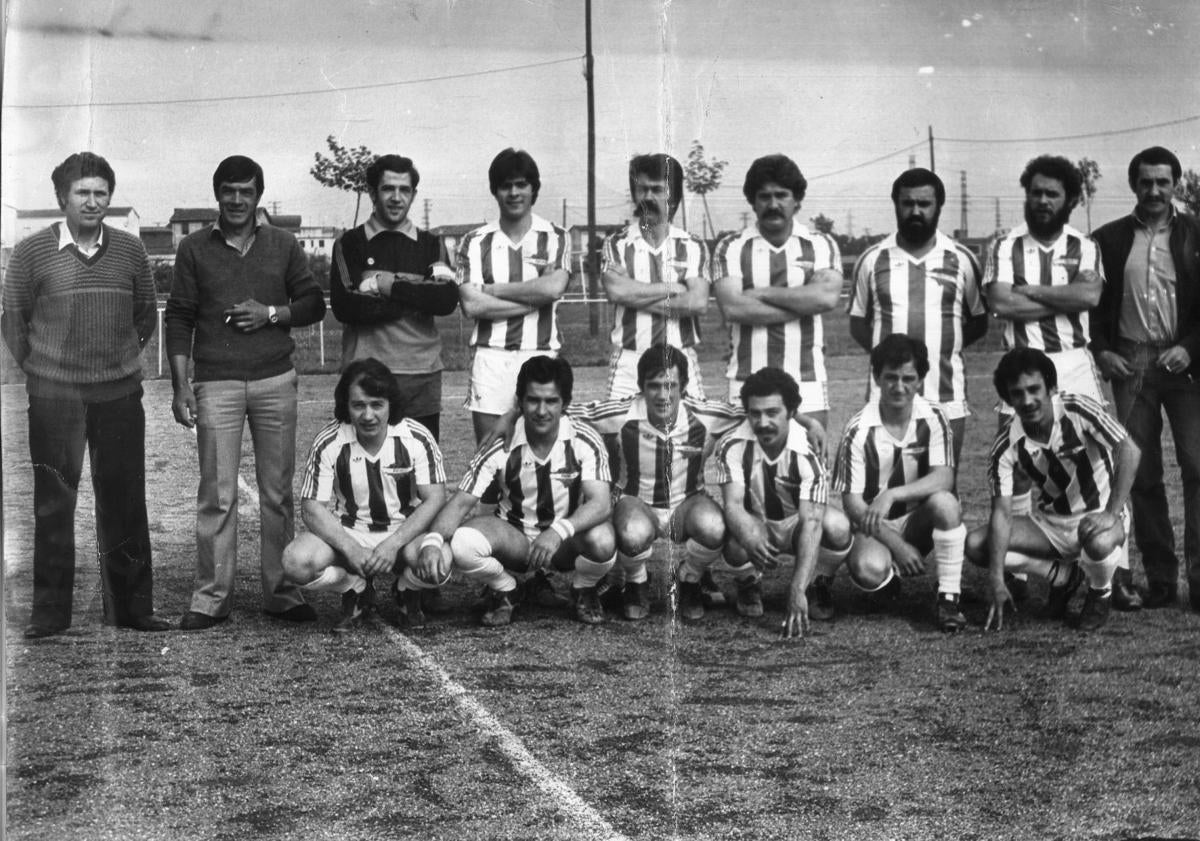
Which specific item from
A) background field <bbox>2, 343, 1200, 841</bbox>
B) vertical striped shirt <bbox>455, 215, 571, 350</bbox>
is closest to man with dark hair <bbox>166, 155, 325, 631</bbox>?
background field <bbox>2, 343, 1200, 841</bbox>

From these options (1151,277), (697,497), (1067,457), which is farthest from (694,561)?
(1151,277)

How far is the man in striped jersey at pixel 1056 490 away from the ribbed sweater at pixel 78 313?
3002 millimetres

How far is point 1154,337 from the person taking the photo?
5.21m

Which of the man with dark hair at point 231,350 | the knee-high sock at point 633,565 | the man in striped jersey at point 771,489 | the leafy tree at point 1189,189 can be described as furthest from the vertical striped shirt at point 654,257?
the leafy tree at point 1189,189

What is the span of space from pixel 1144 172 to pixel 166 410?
3639 mm

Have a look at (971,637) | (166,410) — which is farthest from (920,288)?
(166,410)

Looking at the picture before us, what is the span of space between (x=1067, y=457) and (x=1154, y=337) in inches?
22.1

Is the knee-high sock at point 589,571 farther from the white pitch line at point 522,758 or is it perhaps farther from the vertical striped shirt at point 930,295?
the vertical striped shirt at point 930,295

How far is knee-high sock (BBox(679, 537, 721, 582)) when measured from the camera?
5.01m

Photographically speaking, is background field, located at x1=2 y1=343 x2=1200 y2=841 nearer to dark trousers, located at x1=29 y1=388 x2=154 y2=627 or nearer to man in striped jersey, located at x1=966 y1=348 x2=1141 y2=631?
dark trousers, located at x1=29 y1=388 x2=154 y2=627

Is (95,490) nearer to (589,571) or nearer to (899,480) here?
(589,571)

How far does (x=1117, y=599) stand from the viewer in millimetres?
5223

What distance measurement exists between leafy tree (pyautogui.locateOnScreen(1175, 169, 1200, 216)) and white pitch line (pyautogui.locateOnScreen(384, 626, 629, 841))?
320 centimetres

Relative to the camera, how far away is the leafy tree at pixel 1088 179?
5.17 meters
